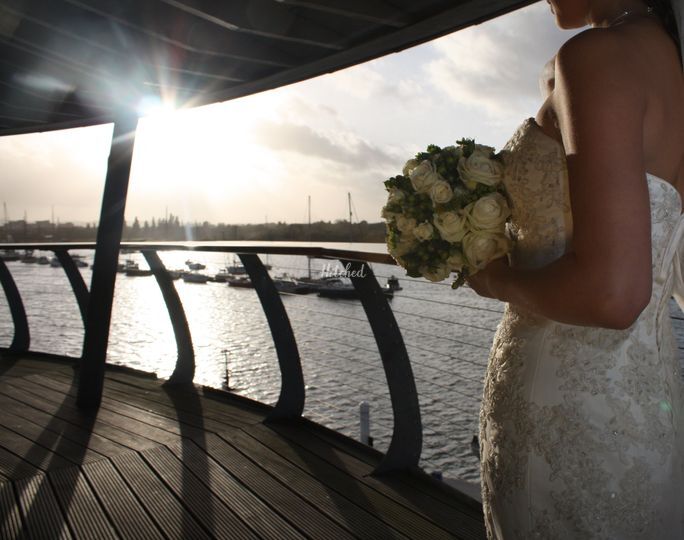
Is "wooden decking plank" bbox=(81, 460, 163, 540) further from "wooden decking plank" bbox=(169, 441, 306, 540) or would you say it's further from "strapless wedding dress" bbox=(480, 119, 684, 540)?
"strapless wedding dress" bbox=(480, 119, 684, 540)

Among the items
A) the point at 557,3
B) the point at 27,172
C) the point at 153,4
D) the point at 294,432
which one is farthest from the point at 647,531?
the point at 27,172

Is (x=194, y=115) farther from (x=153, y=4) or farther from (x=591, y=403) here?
(x=591, y=403)

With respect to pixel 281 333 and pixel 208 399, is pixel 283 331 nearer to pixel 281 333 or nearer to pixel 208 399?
pixel 281 333

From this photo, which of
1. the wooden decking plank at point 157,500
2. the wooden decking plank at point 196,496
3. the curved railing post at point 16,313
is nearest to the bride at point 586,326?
the wooden decking plank at point 196,496

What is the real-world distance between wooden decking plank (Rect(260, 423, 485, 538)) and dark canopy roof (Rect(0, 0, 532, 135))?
208 centimetres

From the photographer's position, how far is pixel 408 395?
2.55 meters

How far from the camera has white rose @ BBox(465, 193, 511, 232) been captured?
105 cm

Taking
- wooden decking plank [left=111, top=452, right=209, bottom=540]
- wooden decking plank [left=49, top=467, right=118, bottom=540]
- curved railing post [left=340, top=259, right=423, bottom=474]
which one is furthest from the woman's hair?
wooden decking plank [left=49, top=467, right=118, bottom=540]

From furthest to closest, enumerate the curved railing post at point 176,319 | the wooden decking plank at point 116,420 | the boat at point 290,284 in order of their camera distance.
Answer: the boat at point 290,284, the curved railing post at point 176,319, the wooden decking plank at point 116,420

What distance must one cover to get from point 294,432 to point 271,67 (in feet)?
7.18

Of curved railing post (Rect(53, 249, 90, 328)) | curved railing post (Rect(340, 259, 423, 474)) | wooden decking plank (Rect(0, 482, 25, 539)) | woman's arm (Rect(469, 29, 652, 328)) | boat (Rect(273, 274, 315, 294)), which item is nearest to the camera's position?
woman's arm (Rect(469, 29, 652, 328))

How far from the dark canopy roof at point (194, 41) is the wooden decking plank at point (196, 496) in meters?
2.19

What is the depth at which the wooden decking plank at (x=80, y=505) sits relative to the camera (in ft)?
7.31

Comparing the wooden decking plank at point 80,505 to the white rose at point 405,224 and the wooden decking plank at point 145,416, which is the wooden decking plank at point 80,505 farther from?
the white rose at point 405,224
